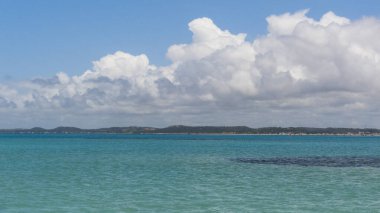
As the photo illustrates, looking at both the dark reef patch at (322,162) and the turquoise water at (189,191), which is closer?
the turquoise water at (189,191)

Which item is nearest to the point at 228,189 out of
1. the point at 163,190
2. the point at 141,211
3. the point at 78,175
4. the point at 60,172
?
the point at 163,190

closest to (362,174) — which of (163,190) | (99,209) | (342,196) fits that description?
(342,196)

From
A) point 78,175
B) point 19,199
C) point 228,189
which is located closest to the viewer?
point 19,199

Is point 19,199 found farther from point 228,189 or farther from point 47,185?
point 228,189

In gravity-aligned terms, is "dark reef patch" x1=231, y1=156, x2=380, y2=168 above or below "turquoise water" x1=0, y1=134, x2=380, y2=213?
above

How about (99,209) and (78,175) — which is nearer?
(99,209)

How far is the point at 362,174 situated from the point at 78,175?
104 feet

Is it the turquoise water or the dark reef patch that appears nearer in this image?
the turquoise water

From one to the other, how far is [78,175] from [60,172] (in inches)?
172

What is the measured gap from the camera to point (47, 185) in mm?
42250

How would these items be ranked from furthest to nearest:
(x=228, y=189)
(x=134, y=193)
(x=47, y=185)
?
(x=47, y=185)
(x=228, y=189)
(x=134, y=193)

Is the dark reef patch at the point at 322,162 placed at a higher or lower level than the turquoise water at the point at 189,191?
higher

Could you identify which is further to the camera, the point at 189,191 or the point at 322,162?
the point at 322,162

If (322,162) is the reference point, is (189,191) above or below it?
below
